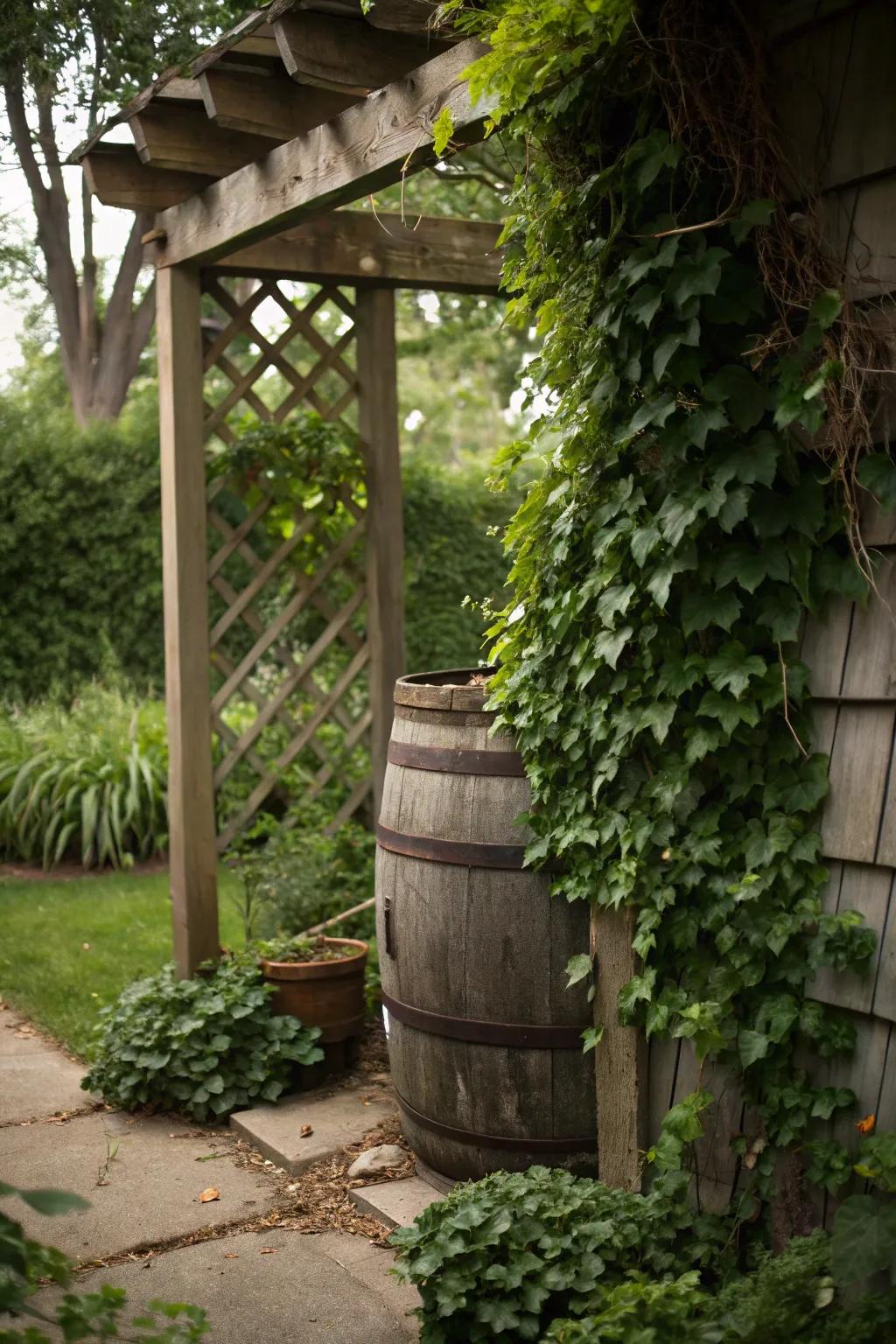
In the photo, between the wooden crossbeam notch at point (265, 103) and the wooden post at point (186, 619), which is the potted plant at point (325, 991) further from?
the wooden crossbeam notch at point (265, 103)

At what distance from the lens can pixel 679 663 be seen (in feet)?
7.91

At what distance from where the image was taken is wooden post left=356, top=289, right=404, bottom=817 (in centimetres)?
494

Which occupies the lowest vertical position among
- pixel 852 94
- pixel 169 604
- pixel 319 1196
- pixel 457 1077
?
pixel 319 1196

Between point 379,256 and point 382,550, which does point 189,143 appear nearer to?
point 379,256

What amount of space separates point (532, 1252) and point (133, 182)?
3280 mm

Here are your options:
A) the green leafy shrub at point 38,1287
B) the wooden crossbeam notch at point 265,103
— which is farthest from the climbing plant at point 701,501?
the green leafy shrub at point 38,1287

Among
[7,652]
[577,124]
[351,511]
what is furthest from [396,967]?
[7,652]

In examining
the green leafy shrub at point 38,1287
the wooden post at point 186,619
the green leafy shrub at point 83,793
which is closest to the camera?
the green leafy shrub at point 38,1287

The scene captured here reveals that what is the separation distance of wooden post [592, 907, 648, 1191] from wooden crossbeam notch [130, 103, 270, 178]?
2.49 meters

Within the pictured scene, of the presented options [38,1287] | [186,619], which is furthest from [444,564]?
[38,1287]

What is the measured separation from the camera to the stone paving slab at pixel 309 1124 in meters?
3.32

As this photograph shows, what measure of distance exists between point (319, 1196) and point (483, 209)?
7.19 m

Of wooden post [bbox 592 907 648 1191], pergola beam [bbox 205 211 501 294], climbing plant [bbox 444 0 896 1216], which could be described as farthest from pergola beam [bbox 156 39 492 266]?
wooden post [bbox 592 907 648 1191]

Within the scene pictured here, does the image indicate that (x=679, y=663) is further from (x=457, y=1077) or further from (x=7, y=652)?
(x=7, y=652)
